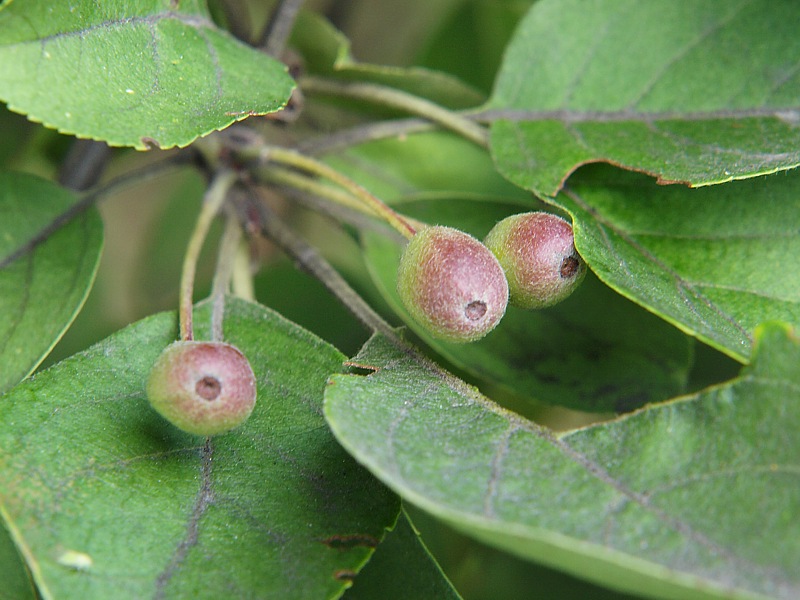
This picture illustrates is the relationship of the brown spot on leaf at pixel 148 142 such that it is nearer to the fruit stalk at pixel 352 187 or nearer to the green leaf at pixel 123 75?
the green leaf at pixel 123 75

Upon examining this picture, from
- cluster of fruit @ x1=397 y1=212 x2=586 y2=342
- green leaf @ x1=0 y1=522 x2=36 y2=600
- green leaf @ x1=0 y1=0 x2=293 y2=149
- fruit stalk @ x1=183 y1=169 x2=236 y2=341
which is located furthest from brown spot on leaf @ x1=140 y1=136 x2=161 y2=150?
green leaf @ x1=0 y1=522 x2=36 y2=600

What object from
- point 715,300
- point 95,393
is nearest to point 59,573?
point 95,393

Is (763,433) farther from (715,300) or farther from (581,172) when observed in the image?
(581,172)

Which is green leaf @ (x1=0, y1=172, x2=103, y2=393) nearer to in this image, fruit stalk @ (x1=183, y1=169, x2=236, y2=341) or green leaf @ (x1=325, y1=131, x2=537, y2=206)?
fruit stalk @ (x1=183, y1=169, x2=236, y2=341)

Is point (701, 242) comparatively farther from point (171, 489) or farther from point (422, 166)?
point (171, 489)

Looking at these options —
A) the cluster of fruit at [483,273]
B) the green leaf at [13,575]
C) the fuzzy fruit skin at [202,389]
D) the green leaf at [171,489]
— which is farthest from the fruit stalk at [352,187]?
the green leaf at [13,575]

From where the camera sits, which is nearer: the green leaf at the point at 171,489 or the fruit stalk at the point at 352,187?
the green leaf at the point at 171,489
